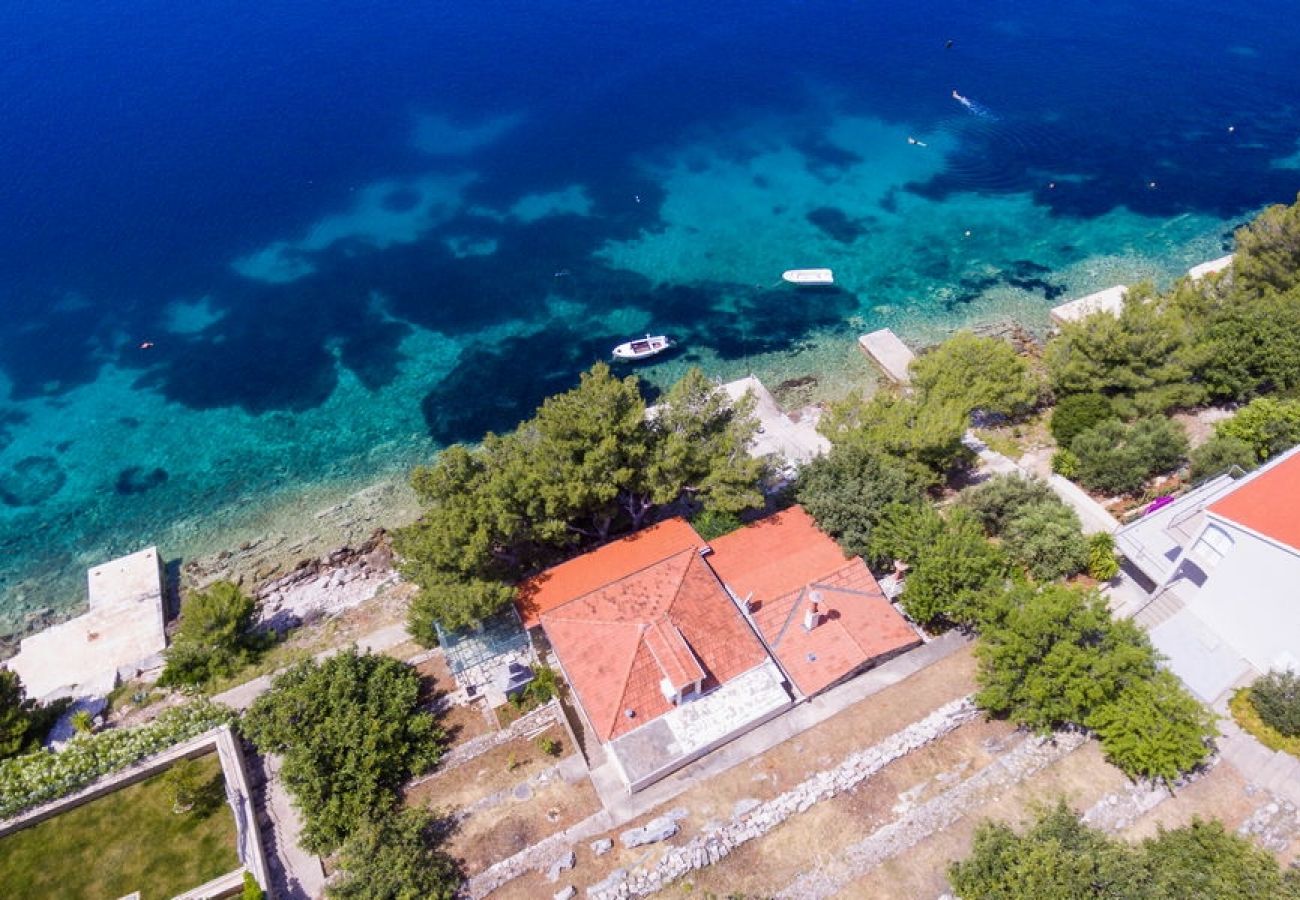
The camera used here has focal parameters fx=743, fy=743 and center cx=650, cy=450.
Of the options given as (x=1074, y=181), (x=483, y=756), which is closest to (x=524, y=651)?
(x=483, y=756)

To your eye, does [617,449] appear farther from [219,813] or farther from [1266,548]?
[1266,548]

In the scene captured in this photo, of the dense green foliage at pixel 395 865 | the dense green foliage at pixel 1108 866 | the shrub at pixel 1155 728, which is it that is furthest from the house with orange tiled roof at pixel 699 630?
the dense green foliage at pixel 1108 866

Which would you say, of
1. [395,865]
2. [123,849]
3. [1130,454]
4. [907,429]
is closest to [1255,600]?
[1130,454]

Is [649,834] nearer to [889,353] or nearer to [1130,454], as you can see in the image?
[1130,454]

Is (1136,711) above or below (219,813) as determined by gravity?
above

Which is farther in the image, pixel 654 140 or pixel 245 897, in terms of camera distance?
pixel 654 140

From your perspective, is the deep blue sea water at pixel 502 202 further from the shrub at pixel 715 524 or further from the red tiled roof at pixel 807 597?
the red tiled roof at pixel 807 597
